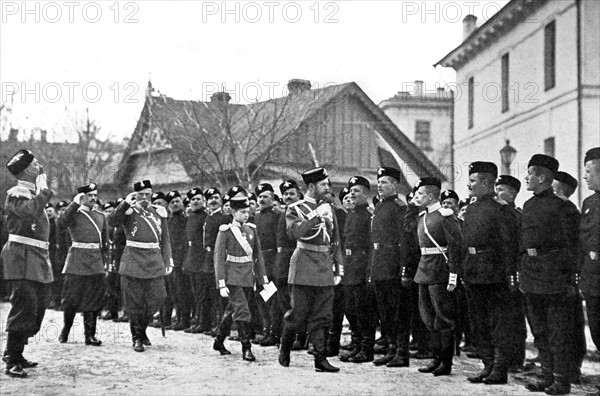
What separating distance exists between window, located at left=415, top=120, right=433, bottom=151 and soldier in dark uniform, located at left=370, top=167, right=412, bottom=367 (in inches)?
1911

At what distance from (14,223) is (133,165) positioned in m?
23.7

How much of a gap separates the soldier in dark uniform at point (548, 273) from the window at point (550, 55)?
45.4 feet

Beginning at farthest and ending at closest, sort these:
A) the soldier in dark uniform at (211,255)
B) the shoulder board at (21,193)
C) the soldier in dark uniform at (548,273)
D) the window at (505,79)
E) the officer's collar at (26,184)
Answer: the window at (505,79) → the soldier in dark uniform at (211,255) → the officer's collar at (26,184) → the shoulder board at (21,193) → the soldier in dark uniform at (548,273)

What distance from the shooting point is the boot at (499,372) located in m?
7.66

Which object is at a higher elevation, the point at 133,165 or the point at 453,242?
the point at 133,165

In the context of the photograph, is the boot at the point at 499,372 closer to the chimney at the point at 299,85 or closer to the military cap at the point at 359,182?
the military cap at the point at 359,182

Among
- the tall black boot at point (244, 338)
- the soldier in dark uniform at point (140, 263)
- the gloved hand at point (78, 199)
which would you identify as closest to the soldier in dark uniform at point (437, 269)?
the tall black boot at point (244, 338)

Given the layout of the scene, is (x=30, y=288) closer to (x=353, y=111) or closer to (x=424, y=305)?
(x=424, y=305)

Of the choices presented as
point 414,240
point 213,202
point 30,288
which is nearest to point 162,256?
point 213,202

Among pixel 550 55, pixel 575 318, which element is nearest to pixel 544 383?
pixel 575 318

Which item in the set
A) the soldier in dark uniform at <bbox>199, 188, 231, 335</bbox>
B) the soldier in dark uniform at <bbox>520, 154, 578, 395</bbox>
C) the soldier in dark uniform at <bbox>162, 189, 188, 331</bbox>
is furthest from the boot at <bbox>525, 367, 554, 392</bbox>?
the soldier in dark uniform at <bbox>162, 189, 188, 331</bbox>

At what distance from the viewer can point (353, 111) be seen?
26.9 meters

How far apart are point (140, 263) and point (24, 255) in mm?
2063

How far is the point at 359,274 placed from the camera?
9406mm
